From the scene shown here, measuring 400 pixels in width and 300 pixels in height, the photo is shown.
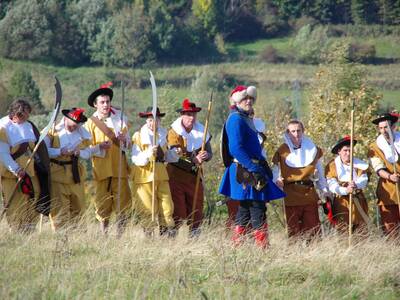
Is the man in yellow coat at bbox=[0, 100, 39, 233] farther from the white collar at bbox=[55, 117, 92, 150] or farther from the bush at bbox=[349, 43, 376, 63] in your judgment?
the bush at bbox=[349, 43, 376, 63]

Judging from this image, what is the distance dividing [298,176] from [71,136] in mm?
2708

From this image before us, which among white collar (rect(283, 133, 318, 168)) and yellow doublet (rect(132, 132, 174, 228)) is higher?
white collar (rect(283, 133, 318, 168))

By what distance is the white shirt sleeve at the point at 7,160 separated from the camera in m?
10.6

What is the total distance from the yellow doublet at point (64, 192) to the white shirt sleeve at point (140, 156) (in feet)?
1.93

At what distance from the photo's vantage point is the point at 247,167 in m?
10.2

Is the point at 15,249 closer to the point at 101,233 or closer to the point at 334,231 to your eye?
the point at 101,233

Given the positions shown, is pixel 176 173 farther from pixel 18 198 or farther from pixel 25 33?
pixel 25 33

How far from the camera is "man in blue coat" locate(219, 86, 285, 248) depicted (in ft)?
33.4

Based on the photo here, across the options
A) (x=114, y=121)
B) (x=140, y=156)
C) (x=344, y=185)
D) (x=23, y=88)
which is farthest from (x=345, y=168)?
(x=23, y=88)

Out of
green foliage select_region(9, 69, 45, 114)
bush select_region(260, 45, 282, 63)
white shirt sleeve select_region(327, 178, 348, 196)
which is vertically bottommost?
bush select_region(260, 45, 282, 63)

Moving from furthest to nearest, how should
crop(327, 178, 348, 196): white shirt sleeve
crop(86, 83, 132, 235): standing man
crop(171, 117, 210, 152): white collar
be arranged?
crop(171, 117, 210, 152): white collar
crop(327, 178, 348, 196): white shirt sleeve
crop(86, 83, 132, 235): standing man

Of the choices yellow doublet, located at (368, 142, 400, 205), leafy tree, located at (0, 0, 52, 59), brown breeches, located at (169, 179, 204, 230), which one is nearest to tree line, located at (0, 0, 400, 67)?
leafy tree, located at (0, 0, 52, 59)

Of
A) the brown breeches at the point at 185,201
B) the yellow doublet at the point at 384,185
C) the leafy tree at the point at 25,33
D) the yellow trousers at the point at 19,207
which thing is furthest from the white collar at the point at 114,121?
the leafy tree at the point at 25,33

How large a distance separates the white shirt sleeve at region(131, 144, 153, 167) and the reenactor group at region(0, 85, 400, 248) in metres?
0.01
